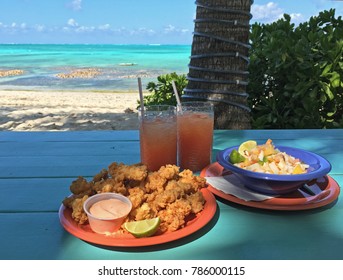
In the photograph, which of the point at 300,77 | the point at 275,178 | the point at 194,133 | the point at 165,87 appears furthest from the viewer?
the point at 165,87

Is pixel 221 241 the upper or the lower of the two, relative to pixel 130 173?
lower

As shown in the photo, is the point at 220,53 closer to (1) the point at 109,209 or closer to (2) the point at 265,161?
(2) the point at 265,161

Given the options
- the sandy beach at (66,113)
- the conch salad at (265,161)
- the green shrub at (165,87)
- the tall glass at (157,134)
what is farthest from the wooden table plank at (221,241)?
the sandy beach at (66,113)

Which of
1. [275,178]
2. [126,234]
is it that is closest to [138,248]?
[126,234]

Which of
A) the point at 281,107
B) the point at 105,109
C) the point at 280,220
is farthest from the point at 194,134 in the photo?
the point at 105,109

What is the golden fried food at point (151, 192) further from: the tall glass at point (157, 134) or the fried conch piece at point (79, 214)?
the tall glass at point (157, 134)
